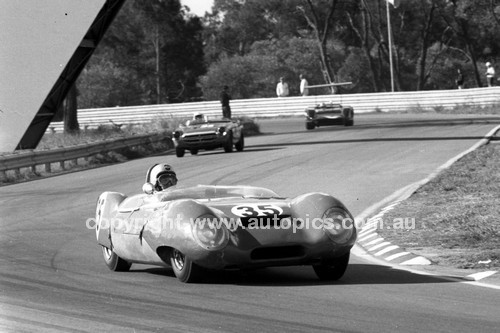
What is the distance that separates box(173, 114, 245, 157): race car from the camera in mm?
27781

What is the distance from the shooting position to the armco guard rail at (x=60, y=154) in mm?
24469

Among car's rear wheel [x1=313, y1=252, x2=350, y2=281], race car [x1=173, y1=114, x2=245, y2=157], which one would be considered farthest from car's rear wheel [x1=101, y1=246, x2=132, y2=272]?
race car [x1=173, y1=114, x2=245, y2=157]

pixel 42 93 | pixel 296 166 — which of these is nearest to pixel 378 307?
pixel 296 166

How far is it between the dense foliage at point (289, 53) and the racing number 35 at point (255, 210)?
63218mm

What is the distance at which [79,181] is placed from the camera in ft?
74.7

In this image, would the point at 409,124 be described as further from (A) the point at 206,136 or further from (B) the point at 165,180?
(B) the point at 165,180

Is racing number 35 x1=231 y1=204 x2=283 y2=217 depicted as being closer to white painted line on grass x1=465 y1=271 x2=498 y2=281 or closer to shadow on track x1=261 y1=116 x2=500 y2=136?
white painted line on grass x1=465 y1=271 x2=498 y2=281

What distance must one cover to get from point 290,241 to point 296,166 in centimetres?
1422

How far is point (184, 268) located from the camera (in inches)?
355

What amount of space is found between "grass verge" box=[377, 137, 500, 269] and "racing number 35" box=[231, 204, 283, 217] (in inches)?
77.2

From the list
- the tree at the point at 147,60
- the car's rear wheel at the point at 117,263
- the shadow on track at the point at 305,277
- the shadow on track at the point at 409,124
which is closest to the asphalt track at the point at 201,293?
the shadow on track at the point at 305,277

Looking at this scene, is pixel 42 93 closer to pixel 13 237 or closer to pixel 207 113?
pixel 13 237

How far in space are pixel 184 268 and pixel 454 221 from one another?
471 cm

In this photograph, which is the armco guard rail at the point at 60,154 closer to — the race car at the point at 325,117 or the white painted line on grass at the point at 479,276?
the race car at the point at 325,117
